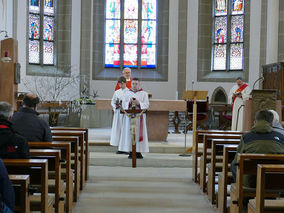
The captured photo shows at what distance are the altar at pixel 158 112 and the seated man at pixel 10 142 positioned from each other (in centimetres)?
650

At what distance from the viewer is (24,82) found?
1534 centimetres

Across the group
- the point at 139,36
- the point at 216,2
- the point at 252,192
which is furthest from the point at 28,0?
the point at 252,192

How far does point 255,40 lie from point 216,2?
2.35 meters

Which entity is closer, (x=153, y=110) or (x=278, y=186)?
(x=278, y=186)

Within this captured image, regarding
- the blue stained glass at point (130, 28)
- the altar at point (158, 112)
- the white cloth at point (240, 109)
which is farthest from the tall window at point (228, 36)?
the altar at point (158, 112)

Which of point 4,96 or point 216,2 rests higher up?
point 216,2

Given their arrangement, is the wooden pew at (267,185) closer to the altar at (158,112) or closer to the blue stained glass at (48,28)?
the altar at (158,112)

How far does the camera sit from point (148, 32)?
57.2 ft

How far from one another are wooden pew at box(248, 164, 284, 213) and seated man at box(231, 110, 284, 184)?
66 centimetres

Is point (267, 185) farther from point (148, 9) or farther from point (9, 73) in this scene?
point (148, 9)

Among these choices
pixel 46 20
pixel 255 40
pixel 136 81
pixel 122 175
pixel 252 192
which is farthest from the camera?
pixel 46 20

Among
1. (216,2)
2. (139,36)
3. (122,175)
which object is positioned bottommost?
(122,175)

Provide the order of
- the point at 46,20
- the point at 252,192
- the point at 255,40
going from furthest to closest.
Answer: the point at 46,20, the point at 255,40, the point at 252,192

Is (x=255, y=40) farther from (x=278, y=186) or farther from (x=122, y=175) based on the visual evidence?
(x=278, y=186)
